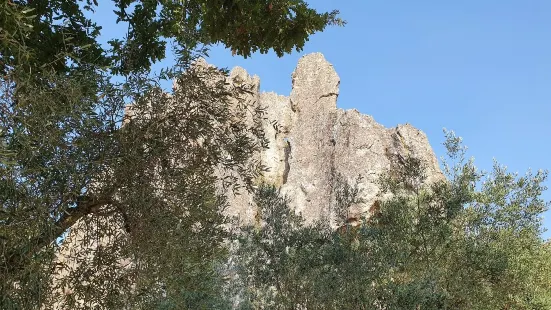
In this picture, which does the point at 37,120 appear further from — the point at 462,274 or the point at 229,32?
the point at 462,274

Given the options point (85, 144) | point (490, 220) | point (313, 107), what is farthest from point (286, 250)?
point (313, 107)

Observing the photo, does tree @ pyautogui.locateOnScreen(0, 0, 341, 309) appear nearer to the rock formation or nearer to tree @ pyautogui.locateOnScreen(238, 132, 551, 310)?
tree @ pyautogui.locateOnScreen(238, 132, 551, 310)

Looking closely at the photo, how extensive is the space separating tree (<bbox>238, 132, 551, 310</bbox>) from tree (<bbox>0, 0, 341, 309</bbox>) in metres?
11.4

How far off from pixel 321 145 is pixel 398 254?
37.6 m

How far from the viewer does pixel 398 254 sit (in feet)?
67.3

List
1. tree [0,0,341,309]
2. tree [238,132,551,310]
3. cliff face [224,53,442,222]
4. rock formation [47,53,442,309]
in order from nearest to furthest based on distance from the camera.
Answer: tree [0,0,341,309] < tree [238,132,551,310] < rock formation [47,53,442,309] < cliff face [224,53,442,222]

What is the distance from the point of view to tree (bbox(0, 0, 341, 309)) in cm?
677

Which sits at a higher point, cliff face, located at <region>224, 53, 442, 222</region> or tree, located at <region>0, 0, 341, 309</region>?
cliff face, located at <region>224, 53, 442, 222</region>

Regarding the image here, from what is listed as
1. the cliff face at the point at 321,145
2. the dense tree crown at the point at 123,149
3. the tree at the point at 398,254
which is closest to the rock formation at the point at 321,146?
the cliff face at the point at 321,145

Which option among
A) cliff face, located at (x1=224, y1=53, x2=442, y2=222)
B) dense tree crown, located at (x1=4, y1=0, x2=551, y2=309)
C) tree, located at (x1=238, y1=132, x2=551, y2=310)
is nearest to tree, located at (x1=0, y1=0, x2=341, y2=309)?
dense tree crown, located at (x1=4, y1=0, x2=551, y2=309)

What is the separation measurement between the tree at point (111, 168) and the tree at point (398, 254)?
11.4m

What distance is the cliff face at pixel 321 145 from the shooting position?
51531mm

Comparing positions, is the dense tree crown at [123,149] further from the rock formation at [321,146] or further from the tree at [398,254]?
the rock formation at [321,146]

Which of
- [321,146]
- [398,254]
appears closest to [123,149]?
[398,254]
